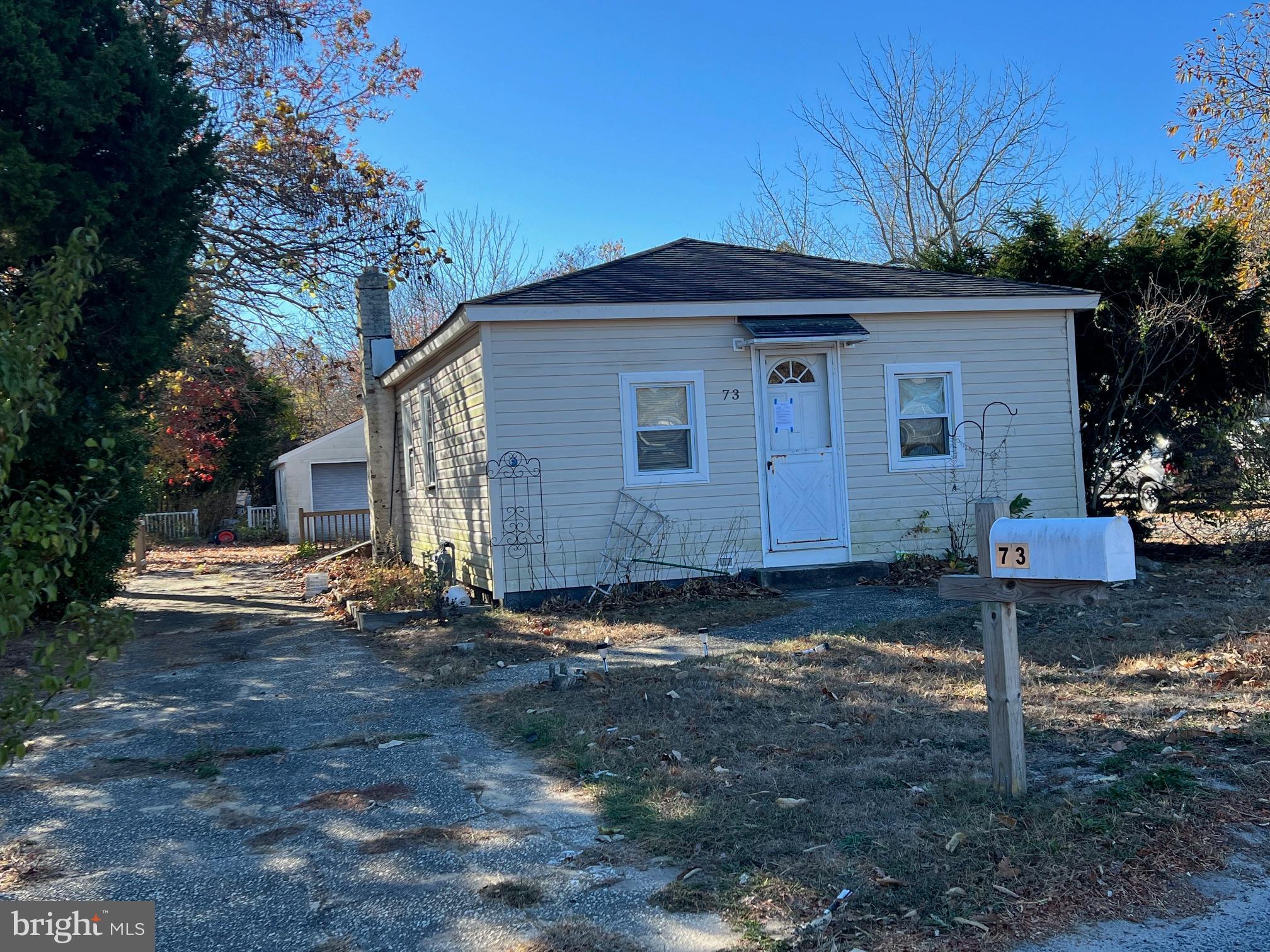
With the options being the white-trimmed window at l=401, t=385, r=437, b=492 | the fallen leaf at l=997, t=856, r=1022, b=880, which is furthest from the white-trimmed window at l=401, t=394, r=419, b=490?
the fallen leaf at l=997, t=856, r=1022, b=880

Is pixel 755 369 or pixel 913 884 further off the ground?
pixel 755 369

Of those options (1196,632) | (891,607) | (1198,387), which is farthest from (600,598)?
(1198,387)

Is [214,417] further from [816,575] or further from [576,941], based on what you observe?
[576,941]

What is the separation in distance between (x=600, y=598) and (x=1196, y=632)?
5.57 m

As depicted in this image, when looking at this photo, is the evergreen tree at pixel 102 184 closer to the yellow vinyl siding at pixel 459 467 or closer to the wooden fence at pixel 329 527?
the yellow vinyl siding at pixel 459 467

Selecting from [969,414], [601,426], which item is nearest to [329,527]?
[601,426]

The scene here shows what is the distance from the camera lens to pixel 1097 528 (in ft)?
12.3

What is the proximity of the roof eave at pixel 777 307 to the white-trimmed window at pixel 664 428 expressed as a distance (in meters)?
0.70

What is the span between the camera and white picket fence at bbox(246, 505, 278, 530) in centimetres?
3088

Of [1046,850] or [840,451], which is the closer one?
[1046,850]

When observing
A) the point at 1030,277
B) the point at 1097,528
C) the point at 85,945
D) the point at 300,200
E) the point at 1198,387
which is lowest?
the point at 85,945

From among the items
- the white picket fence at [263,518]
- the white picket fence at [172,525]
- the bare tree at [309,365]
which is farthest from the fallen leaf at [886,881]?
the white picket fence at [263,518]

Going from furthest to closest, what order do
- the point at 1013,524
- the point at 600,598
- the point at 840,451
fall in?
the point at 840,451 → the point at 600,598 → the point at 1013,524

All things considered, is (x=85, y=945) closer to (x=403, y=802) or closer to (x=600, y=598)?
(x=403, y=802)
